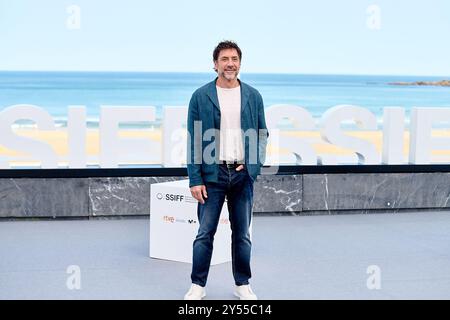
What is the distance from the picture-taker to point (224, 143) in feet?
14.5

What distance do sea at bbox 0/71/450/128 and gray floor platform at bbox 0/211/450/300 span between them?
23.2m

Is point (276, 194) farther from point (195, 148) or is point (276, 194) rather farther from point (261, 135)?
point (195, 148)

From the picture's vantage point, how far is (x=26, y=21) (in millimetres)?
28109

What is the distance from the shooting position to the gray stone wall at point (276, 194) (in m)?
7.28

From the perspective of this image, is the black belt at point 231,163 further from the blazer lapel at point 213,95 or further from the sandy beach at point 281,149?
the sandy beach at point 281,149

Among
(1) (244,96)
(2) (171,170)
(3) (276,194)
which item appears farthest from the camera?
(3) (276,194)

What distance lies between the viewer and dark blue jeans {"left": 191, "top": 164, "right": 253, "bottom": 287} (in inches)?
175

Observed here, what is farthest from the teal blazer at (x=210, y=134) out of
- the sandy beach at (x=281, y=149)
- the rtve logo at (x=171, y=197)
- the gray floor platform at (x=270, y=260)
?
the sandy beach at (x=281, y=149)

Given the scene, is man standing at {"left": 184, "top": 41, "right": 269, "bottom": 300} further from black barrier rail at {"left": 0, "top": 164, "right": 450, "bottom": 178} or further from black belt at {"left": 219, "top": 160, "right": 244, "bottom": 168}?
black barrier rail at {"left": 0, "top": 164, "right": 450, "bottom": 178}

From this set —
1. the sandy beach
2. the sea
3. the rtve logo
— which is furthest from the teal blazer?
the sea

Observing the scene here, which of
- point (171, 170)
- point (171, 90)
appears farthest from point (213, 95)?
point (171, 90)

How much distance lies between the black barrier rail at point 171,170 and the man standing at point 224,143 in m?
2.99

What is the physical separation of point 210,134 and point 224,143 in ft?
0.37
